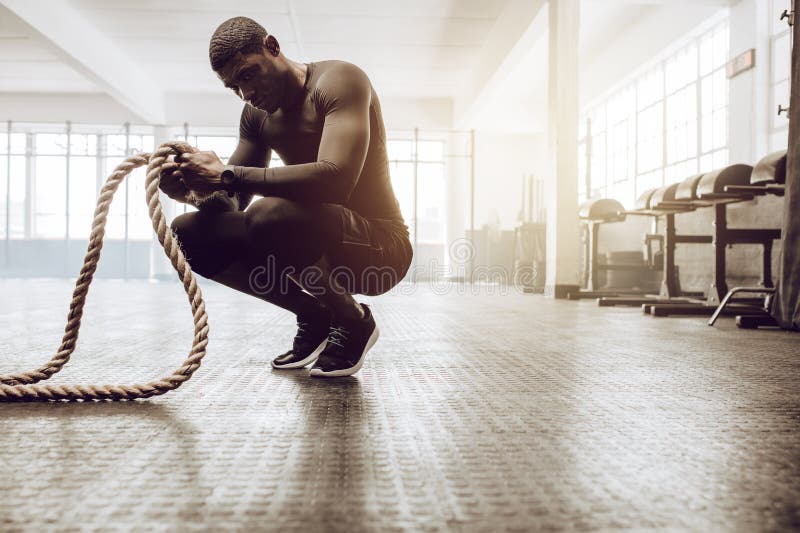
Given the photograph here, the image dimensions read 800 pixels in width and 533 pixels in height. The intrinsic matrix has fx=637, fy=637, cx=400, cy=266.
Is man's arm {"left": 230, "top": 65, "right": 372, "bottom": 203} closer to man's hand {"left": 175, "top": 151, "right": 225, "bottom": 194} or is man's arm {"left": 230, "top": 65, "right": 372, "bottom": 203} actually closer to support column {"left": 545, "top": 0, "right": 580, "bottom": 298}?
man's hand {"left": 175, "top": 151, "right": 225, "bottom": 194}

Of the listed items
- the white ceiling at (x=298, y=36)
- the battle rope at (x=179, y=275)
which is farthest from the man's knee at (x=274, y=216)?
the white ceiling at (x=298, y=36)

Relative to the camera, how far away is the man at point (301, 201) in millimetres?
1530

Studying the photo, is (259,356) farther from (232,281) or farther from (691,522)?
(691,522)

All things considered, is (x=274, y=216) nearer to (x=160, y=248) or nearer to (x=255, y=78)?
(x=255, y=78)

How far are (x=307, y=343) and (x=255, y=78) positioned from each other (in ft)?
2.61

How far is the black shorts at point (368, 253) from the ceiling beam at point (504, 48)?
5.28 meters

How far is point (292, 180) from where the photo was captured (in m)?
1.53

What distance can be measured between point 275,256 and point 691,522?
123 cm

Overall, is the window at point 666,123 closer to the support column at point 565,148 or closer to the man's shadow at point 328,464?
the support column at point 565,148

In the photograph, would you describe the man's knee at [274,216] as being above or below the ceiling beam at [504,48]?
below

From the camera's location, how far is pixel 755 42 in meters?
5.82

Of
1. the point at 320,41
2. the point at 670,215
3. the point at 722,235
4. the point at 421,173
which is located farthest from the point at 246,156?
the point at 421,173

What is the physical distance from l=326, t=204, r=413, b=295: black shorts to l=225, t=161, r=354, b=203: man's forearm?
116 millimetres

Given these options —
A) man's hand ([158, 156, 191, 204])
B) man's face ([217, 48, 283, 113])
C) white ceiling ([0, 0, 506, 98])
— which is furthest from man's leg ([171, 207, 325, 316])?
white ceiling ([0, 0, 506, 98])
